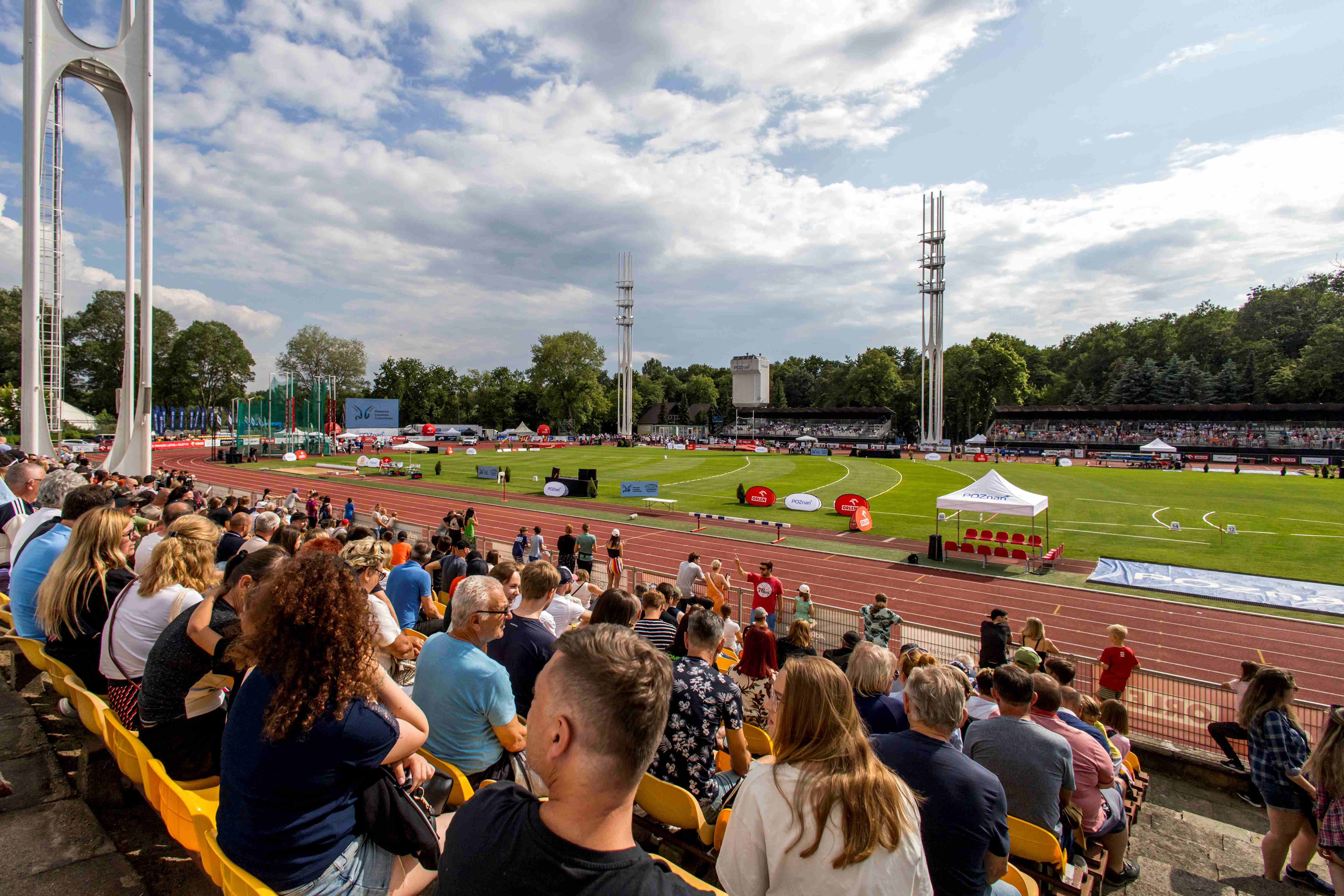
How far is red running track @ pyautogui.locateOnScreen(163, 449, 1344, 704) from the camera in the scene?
1210 cm

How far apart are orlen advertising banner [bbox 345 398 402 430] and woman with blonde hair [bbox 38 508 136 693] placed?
262 feet

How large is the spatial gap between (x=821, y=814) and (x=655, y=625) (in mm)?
3780

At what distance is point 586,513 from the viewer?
2800cm

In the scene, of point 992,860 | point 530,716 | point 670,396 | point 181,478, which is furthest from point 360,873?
point 670,396

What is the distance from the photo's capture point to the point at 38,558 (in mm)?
4680

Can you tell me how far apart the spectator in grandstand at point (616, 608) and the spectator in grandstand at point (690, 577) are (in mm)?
7775

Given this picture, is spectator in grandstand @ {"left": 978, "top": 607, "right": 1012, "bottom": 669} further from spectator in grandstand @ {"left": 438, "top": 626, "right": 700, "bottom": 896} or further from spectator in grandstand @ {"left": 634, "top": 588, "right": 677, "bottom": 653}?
spectator in grandstand @ {"left": 438, "top": 626, "right": 700, "bottom": 896}

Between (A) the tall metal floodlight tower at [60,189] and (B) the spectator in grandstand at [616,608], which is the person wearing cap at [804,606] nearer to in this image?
(B) the spectator in grandstand at [616,608]

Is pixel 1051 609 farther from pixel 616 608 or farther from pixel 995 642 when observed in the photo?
pixel 616 608

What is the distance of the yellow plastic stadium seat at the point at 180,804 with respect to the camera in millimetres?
2828

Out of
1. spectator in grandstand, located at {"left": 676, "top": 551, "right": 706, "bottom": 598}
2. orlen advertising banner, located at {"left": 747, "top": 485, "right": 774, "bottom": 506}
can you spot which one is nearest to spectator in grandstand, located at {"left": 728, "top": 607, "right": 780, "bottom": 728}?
spectator in grandstand, located at {"left": 676, "top": 551, "right": 706, "bottom": 598}


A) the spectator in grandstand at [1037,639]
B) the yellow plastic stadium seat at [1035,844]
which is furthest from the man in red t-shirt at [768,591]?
the yellow plastic stadium seat at [1035,844]

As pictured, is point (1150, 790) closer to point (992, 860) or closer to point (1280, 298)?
point (992, 860)

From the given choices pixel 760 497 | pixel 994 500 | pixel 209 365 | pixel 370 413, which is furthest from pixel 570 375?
pixel 994 500
